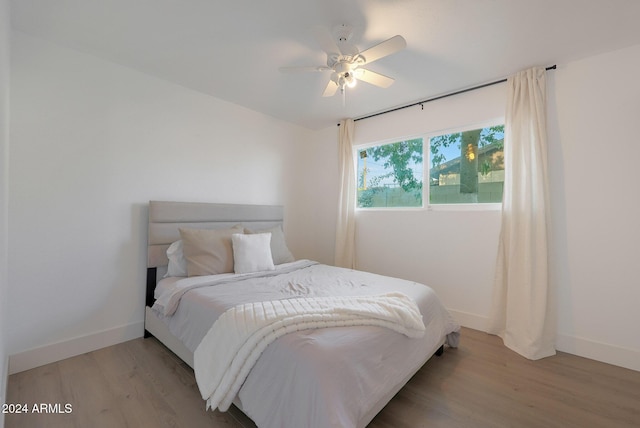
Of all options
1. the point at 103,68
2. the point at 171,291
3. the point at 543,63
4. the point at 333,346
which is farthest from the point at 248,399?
the point at 543,63

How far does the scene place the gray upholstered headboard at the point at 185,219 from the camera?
245 centimetres

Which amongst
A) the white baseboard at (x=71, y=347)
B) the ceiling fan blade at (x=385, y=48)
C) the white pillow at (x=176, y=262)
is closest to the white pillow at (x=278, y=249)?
the white pillow at (x=176, y=262)

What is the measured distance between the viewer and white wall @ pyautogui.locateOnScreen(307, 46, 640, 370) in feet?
6.85

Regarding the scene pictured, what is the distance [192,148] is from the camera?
2854 mm

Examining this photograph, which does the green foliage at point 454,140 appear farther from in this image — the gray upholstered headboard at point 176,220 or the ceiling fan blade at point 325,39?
the gray upholstered headboard at point 176,220

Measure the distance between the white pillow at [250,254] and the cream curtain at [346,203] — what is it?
4.13 ft

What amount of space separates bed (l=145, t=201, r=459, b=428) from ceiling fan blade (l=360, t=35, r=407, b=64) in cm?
162

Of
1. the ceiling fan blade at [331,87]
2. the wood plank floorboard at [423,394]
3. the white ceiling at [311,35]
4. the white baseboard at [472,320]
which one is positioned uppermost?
the white ceiling at [311,35]

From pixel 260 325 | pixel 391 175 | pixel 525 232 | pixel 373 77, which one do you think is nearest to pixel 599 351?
pixel 525 232

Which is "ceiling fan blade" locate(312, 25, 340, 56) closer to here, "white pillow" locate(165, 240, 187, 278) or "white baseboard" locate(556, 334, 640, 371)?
"white pillow" locate(165, 240, 187, 278)

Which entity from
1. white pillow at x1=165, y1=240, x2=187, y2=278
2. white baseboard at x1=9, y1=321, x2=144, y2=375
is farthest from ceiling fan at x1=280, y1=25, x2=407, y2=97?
white baseboard at x1=9, y1=321, x2=144, y2=375

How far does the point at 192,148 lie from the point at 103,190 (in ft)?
2.97

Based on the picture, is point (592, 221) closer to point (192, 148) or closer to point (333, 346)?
point (333, 346)

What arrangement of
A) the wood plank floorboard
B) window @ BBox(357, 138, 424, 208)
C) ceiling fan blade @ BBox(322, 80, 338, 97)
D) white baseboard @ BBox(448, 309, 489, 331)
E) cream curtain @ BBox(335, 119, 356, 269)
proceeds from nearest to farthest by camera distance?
the wood plank floorboard → ceiling fan blade @ BBox(322, 80, 338, 97) → white baseboard @ BBox(448, 309, 489, 331) → window @ BBox(357, 138, 424, 208) → cream curtain @ BBox(335, 119, 356, 269)
